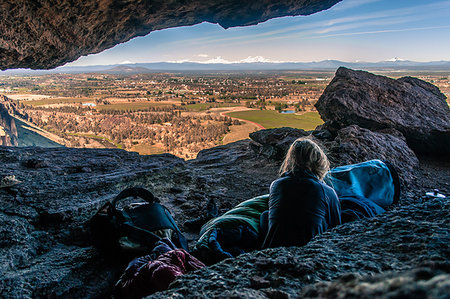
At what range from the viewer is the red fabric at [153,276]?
1.61 m

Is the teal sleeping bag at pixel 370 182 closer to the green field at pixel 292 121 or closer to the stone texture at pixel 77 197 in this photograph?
the stone texture at pixel 77 197

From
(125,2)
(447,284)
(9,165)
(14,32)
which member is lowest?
(9,165)

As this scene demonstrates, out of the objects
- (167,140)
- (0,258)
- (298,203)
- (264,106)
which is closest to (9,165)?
(0,258)

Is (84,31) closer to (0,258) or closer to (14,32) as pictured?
(14,32)

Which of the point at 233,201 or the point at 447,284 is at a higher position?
the point at 447,284

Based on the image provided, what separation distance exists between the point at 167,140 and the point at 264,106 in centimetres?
1302

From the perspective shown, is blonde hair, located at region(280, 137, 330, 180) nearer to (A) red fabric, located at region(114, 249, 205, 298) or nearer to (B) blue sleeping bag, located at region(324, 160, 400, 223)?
(B) blue sleeping bag, located at region(324, 160, 400, 223)

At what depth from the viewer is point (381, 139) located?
250 inches

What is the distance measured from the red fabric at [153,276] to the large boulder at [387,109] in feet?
23.7

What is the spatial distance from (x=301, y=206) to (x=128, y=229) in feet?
5.34

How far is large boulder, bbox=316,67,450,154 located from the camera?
7379mm

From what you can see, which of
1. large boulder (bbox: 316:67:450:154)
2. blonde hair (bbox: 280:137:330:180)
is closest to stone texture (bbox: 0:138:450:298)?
blonde hair (bbox: 280:137:330:180)

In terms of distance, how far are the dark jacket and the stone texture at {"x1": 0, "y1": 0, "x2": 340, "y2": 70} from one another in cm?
785

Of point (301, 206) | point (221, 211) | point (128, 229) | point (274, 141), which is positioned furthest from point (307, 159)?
point (274, 141)
